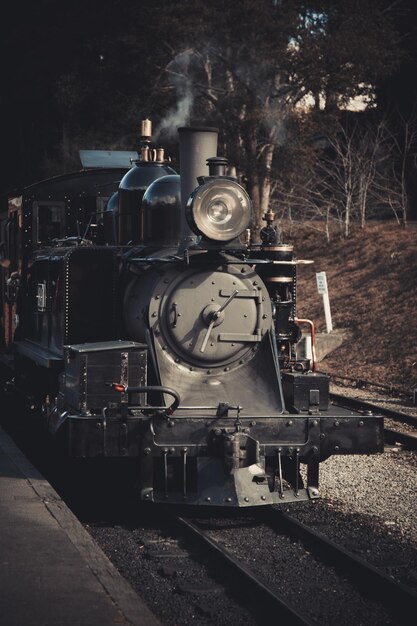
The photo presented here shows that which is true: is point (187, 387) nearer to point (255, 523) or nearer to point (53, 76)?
point (255, 523)

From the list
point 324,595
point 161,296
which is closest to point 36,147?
point 161,296

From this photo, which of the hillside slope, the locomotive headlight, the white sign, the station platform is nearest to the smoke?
the hillside slope

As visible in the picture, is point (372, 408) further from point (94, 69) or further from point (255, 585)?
point (94, 69)

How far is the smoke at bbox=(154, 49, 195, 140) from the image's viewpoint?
2320cm

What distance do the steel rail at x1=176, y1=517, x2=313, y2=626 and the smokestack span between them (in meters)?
2.34

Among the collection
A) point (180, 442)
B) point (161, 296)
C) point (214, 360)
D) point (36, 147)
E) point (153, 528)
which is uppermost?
point (36, 147)

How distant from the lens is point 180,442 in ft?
23.8

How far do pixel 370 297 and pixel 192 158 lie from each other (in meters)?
11.4

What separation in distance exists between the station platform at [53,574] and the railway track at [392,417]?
4.12 m

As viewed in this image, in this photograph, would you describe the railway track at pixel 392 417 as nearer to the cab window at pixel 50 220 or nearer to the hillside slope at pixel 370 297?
the hillside slope at pixel 370 297

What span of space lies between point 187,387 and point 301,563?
1853mm

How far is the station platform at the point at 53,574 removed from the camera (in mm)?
4840

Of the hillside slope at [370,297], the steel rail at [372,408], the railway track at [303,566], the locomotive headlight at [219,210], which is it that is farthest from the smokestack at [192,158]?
the hillside slope at [370,297]

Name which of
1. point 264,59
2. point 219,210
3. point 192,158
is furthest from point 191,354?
point 264,59
